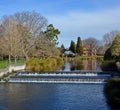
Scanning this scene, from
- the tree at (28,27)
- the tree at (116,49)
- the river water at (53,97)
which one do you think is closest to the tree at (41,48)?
the tree at (28,27)

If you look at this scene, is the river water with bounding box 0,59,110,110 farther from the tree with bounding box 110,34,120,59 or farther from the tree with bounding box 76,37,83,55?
the tree with bounding box 76,37,83,55

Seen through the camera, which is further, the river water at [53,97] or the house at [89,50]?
the house at [89,50]

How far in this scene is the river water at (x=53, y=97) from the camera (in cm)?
2328

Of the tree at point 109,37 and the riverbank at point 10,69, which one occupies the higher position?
the tree at point 109,37

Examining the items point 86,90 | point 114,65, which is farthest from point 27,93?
point 114,65

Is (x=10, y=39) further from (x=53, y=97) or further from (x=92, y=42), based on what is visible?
(x=92, y=42)

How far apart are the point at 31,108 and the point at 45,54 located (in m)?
48.6

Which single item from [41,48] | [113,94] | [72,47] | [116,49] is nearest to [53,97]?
[113,94]

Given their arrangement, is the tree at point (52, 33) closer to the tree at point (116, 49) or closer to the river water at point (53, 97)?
the tree at point (116, 49)

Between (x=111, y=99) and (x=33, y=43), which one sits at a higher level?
(x=33, y=43)

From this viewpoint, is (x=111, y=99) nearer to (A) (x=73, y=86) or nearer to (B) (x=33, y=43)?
(A) (x=73, y=86)

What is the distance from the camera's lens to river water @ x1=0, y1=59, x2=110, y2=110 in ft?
76.4

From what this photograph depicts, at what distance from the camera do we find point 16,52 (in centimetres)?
5997

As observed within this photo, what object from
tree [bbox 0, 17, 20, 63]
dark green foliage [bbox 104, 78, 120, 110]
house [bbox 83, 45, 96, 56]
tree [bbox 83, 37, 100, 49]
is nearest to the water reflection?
tree [bbox 0, 17, 20, 63]
